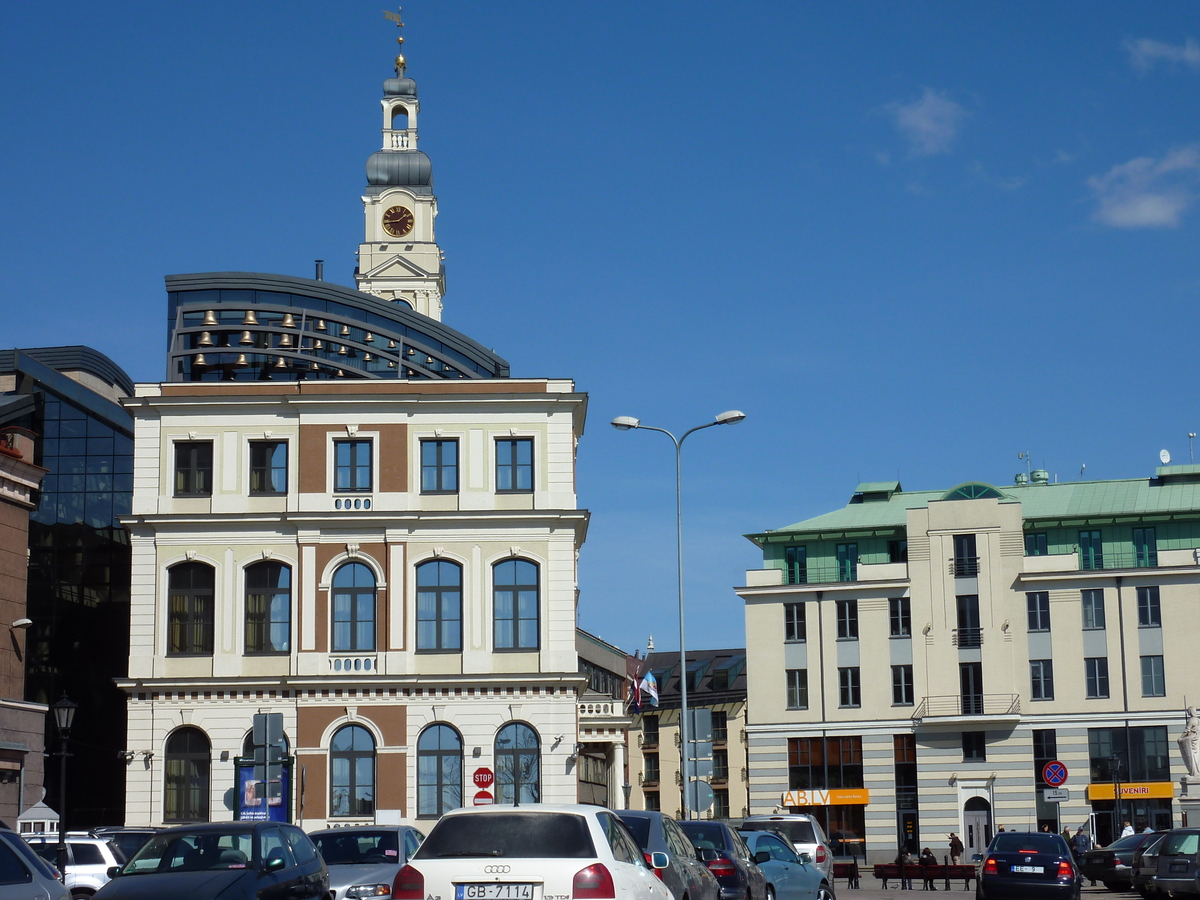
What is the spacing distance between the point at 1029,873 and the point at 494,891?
54.7 ft

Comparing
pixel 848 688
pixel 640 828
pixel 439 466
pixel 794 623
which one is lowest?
pixel 640 828

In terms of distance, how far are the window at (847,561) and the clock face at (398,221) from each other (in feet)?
194

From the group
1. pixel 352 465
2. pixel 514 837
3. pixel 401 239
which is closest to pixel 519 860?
pixel 514 837

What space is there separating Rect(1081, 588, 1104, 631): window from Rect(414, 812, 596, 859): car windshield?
61.8m

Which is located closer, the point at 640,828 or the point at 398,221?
the point at 640,828

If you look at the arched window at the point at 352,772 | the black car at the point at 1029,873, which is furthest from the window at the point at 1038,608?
the black car at the point at 1029,873

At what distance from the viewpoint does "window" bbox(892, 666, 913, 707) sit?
239 ft

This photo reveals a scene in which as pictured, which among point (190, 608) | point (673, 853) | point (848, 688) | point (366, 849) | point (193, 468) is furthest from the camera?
point (848, 688)

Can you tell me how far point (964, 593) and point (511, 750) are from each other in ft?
110

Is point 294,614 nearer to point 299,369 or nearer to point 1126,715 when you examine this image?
point 299,369

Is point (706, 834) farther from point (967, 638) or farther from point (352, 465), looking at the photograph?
point (967, 638)

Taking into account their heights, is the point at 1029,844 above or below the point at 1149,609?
below

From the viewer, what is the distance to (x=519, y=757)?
152 feet

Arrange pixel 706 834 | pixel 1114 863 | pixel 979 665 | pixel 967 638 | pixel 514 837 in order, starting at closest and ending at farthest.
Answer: pixel 514 837 < pixel 706 834 < pixel 1114 863 < pixel 979 665 < pixel 967 638
